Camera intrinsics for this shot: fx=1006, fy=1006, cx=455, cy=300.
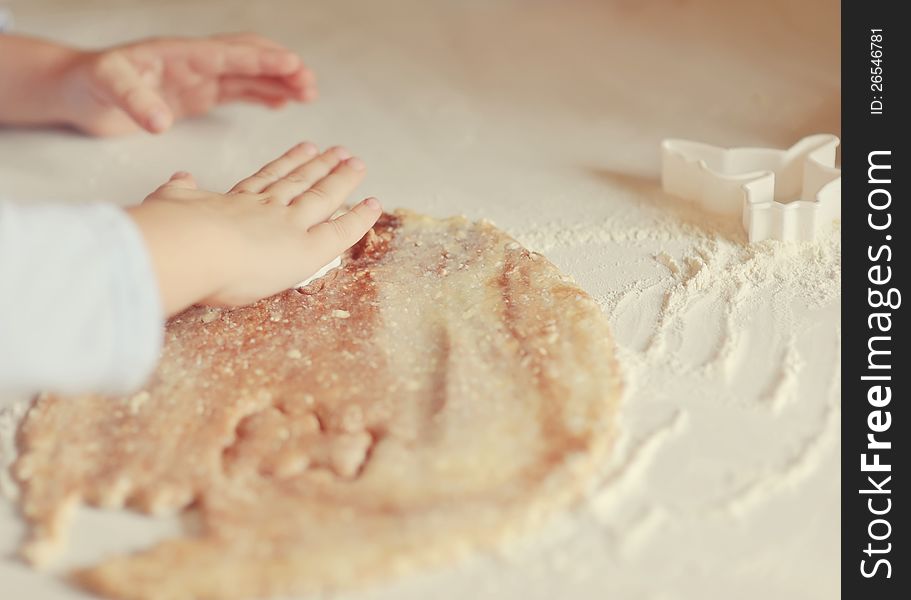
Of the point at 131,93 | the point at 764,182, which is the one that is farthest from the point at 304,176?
the point at 764,182

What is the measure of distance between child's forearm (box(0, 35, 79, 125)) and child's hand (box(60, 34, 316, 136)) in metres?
0.02

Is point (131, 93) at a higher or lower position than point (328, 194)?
higher

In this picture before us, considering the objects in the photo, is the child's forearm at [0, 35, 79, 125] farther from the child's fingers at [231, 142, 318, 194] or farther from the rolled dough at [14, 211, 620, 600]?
the rolled dough at [14, 211, 620, 600]

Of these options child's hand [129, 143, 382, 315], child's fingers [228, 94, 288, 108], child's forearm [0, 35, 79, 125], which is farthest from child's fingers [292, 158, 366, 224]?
child's forearm [0, 35, 79, 125]

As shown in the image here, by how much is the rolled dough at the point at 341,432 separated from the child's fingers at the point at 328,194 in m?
0.06

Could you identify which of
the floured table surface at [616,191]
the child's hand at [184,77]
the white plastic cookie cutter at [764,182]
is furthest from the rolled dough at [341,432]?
the child's hand at [184,77]

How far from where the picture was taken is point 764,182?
0.89 meters

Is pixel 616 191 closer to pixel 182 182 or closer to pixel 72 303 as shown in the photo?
pixel 182 182

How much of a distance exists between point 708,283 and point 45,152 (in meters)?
0.71

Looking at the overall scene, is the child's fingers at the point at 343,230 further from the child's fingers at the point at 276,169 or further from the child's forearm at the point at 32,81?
the child's forearm at the point at 32,81

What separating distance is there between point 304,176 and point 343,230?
0.27 feet

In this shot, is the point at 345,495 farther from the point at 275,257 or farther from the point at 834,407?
the point at 834,407

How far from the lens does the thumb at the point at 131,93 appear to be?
3.14ft

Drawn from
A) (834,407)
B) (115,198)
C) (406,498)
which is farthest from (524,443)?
(115,198)
